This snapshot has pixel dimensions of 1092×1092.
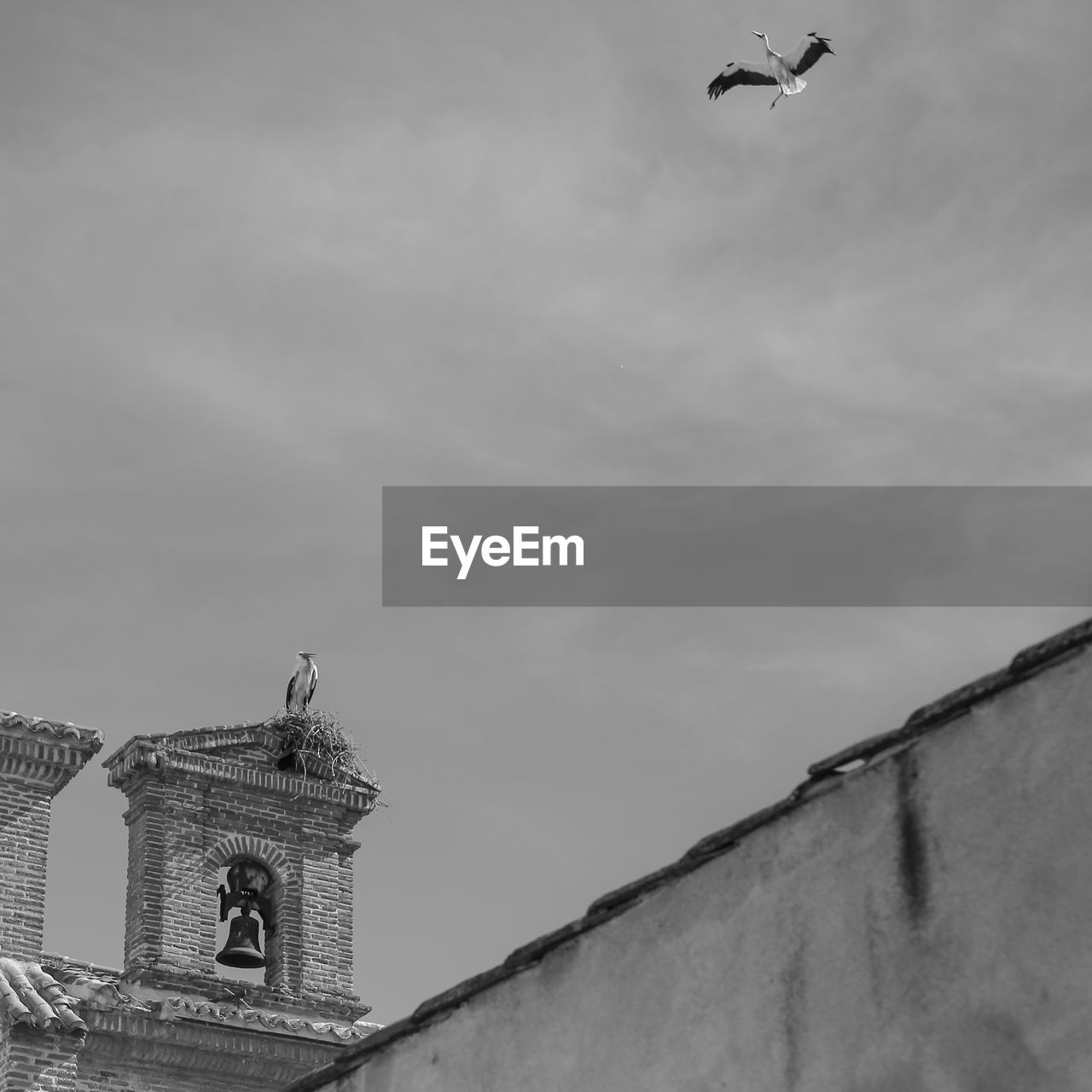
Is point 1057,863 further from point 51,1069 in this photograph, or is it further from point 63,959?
point 63,959

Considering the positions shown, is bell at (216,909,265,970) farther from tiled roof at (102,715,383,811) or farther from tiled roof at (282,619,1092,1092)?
tiled roof at (282,619,1092,1092)

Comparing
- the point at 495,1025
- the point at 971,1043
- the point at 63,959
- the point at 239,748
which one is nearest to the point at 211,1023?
the point at 63,959

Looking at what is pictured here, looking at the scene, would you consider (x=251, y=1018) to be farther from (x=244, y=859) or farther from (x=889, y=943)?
(x=889, y=943)

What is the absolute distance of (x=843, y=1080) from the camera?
6117 millimetres

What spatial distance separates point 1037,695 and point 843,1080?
3.98 feet

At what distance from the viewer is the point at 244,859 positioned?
18.1 meters

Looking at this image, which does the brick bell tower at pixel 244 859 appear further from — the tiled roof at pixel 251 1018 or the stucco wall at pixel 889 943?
the stucco wall at pixel 889 943

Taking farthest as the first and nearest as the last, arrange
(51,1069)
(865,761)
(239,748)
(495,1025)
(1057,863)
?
(239,748)
(51,1069)
(495,1025)
(865,761)
(1057,863)

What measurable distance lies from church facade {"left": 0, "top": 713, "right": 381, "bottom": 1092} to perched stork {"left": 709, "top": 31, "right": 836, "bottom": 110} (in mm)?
6617

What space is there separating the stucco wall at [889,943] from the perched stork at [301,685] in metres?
11.6

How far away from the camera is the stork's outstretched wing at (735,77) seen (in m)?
17.8

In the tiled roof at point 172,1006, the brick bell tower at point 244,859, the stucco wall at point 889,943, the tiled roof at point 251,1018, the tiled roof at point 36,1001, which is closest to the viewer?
the stucco wall at point 889,943

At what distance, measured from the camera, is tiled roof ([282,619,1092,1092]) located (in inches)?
239


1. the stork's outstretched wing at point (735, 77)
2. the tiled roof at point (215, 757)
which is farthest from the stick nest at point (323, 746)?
the stork's outstretched wing at point (735, 77)
